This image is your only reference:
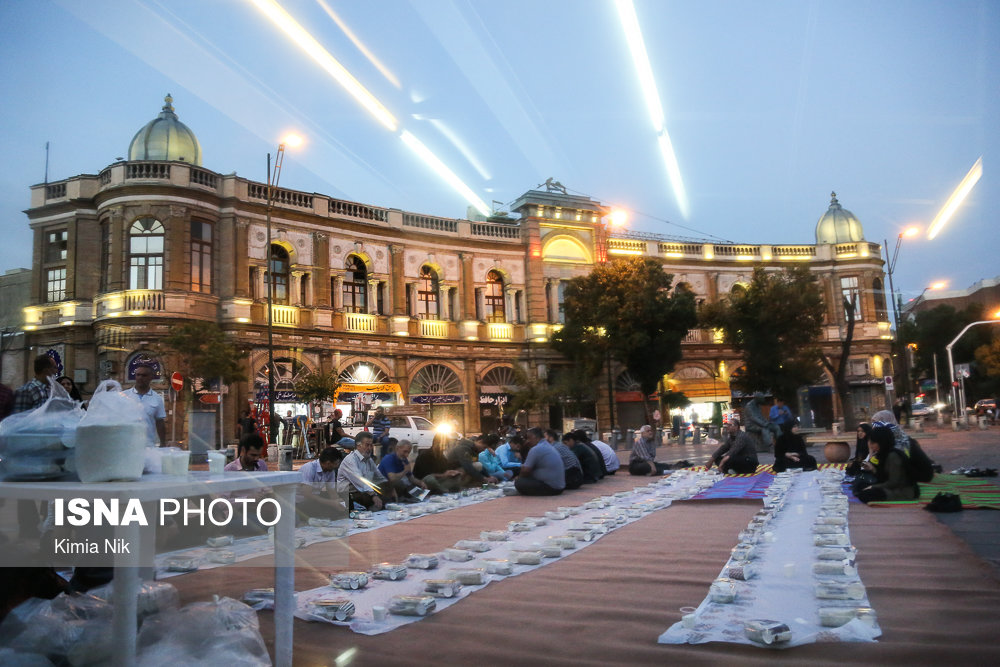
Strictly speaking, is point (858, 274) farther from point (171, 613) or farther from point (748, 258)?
point (171, 613)

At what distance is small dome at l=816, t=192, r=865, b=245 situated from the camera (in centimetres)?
4322

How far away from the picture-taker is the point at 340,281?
29.7m

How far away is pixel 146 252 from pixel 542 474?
19.6 meters

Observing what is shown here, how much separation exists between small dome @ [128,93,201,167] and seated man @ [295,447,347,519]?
20745mm

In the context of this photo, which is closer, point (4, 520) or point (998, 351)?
point (4, 520)

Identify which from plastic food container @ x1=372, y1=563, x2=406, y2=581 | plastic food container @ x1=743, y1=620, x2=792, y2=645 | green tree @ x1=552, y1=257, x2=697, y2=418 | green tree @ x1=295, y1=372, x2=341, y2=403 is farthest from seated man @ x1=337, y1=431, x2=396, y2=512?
green tree @ x1=552, y1=257, x2=697, y2=418

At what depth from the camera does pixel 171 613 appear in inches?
134

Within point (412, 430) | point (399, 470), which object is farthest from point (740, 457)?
point (412, 430)

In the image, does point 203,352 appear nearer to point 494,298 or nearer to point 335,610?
point 494,298

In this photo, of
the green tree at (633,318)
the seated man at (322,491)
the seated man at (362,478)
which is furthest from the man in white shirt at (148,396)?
the green tree at (633,318)

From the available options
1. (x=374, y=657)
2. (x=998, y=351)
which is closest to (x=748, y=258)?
Answer: (x=998, y=351)

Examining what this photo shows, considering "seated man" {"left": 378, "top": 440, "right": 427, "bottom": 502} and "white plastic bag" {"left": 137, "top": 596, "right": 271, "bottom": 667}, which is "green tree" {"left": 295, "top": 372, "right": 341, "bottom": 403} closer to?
"seated man" {"left": 378, "top": 440, "right": 427, "bottom": 502}

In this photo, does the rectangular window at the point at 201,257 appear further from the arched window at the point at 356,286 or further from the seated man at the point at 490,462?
the seated man at the point at 490,462

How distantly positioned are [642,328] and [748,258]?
13110 millimetres
